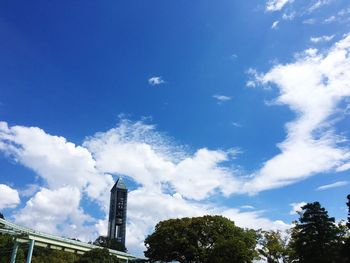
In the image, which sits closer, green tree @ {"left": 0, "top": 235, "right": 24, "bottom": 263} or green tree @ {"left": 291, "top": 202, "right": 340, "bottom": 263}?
green tree @ {"left": 291, "top": 202, "right": 340, "bottom": 263}

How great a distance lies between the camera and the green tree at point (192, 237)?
60719mm

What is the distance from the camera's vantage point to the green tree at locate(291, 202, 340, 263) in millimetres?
34000

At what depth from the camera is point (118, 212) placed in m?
147

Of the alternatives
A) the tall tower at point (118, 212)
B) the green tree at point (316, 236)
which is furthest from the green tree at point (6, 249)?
the tall tower at point (118, 212)

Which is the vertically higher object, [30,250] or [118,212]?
[118,212]

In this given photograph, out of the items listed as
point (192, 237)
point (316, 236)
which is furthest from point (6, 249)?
point (316, 236)

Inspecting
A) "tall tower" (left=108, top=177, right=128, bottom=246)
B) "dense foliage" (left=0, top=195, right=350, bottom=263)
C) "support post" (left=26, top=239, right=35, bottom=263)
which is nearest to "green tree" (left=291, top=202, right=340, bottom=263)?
"dense foliage" (left=0, top=195, right=350, bottom=263)

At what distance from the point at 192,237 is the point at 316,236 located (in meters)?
30.3

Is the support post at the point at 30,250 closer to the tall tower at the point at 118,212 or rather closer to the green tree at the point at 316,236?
the green tree at the point at 316,236

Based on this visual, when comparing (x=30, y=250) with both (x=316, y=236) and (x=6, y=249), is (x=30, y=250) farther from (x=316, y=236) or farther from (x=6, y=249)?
(x=316, y=236)

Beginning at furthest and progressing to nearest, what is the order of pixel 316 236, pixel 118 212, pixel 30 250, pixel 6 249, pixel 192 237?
1. pixel 118 212
2. pixel 192 237
3. pixel 6 249
4. pixel 30 250
5. pixel 316 236

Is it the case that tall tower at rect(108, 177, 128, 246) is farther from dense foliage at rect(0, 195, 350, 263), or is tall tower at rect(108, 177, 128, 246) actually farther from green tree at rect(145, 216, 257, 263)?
green tree at rect(145, 216, 257, 263)

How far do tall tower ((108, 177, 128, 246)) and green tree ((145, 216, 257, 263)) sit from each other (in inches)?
3200

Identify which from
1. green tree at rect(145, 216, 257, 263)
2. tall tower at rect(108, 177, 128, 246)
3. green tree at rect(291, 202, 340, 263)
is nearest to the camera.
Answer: green tree at rect(291, 202, 340, 263)
